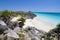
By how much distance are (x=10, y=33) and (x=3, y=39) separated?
0.63 meters

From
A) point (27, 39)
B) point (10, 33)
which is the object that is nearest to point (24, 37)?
point (27, 39)

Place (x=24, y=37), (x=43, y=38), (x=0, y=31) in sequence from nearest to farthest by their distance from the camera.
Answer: (x=0, y=31), (x=24, y=37), (x=43, y=38)

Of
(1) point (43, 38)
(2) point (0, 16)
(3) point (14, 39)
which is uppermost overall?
(2) point (0, 16)

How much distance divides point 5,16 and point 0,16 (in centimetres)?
47

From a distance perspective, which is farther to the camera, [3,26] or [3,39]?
[3,26]

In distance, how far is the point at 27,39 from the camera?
33.5 feet

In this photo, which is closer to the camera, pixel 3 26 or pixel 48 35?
pixel 3 26

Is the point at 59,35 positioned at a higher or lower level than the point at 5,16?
lower

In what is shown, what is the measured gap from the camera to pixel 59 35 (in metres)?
12.8

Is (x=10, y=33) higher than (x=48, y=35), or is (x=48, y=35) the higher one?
(x=10, y=33)

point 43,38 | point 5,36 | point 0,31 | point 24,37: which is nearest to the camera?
point 5,36

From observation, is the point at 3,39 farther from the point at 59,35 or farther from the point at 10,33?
the point at 59,35

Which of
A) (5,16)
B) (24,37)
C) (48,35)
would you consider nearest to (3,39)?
(24,37)

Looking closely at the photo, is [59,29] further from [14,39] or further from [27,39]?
[14,39]
